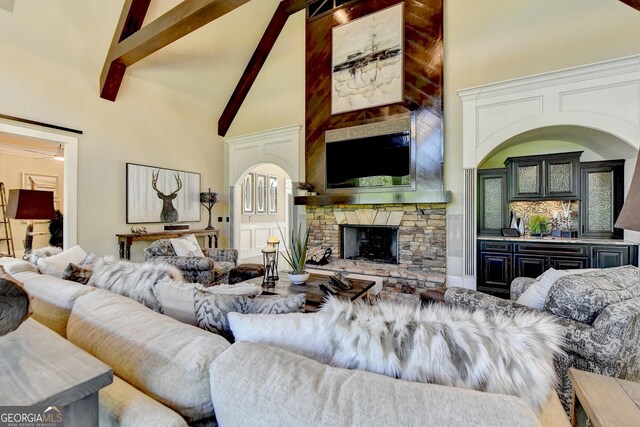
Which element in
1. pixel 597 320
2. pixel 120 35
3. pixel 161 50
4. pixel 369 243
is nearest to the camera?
pixel 597 320

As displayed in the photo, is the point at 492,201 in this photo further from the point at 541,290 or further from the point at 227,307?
the point at 227,307

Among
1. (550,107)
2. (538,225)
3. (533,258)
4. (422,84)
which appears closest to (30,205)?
(422,84)

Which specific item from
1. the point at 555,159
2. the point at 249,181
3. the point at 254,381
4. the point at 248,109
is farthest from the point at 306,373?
the point at 249,181

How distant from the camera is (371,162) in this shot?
4762mm

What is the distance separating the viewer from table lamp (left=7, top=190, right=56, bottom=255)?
2.76 m

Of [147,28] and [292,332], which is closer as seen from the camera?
[292,332]

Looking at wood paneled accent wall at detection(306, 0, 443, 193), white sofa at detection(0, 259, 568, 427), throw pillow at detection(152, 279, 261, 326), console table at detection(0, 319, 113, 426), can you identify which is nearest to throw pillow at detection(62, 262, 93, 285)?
throw pillow at detection(152, 279, 261, 326)

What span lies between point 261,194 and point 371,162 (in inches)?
152

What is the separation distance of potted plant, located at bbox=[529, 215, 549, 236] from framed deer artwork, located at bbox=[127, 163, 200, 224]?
6.00 meters

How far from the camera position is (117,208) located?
4.72 m

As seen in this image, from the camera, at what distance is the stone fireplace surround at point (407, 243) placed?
13.7 feet

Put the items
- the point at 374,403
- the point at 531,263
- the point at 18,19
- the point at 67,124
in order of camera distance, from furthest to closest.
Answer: the point at 67,124 → the point at 531,263 → the point at 18,19 → the point at 374,403

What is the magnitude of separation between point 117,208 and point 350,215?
3916 millimetres

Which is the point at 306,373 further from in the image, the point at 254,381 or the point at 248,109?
the point at 248,109
